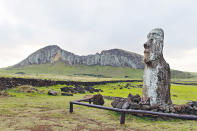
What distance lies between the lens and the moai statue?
419 inches

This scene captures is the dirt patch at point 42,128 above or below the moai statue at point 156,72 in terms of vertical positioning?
below

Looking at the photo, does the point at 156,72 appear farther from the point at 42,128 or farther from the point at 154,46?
the point at 42,128

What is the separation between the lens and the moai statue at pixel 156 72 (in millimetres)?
10648

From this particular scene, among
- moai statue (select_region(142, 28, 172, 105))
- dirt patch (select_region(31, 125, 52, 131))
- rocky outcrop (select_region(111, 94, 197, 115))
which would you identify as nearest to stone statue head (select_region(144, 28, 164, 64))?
moai statue (select_region(142, 28, 172, 105))

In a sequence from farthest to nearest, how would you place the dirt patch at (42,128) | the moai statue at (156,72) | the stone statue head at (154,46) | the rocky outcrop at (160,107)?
the stone statue head at (154,46) → the moai statue at (156,72) → the rocky outcrop at (160,107) → the dirt patch at (42,128)

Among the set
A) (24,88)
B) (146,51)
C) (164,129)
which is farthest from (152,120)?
(24,88)

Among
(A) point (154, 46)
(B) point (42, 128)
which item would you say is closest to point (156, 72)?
(A) point (154, 46)

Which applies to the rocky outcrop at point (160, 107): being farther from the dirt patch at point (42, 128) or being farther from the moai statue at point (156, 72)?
the dirt patch at point (42, 128)

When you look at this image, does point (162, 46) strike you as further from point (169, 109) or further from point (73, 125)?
point (73, 125)

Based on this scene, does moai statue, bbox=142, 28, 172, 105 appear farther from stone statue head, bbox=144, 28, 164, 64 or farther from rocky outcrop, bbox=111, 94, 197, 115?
rocky outcrop, bbox=111, 94, 197, 115

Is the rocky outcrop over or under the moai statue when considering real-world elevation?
under

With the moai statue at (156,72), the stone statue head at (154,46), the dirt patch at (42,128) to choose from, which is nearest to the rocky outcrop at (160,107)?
the moai statue at (156,72)

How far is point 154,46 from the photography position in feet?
36.4

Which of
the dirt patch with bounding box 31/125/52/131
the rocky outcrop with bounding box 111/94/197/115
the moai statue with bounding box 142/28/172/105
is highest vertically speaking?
the moai statue with bounding box 142/28/172/105
